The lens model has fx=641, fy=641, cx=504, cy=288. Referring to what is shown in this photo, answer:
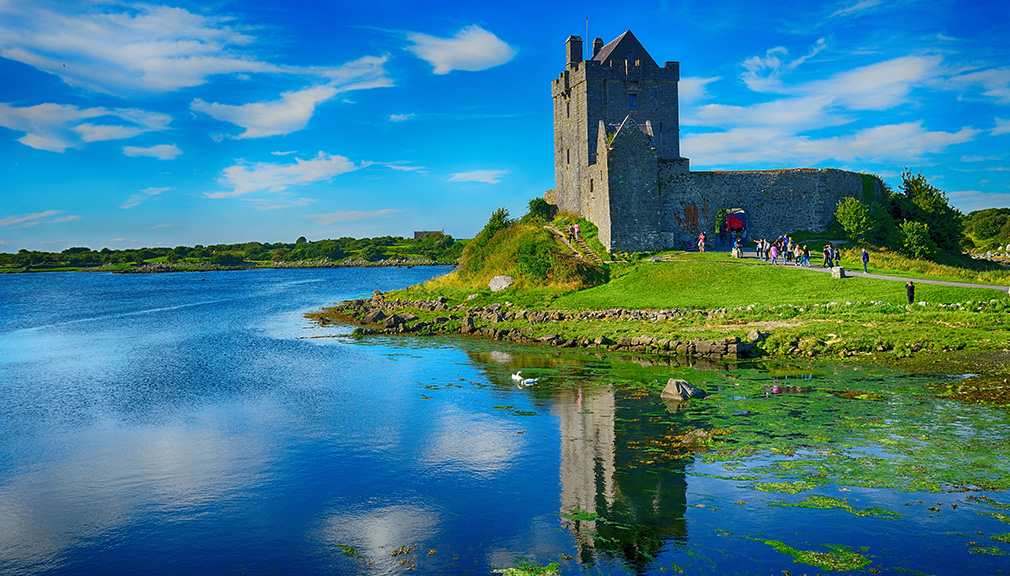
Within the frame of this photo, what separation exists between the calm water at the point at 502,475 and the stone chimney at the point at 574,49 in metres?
37.2

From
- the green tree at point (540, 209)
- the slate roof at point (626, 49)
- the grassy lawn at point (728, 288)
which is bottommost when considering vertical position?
the grassy lawn at point (728, 288)

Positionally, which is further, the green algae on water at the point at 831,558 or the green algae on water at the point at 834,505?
the green algae on water at the point at 834,505

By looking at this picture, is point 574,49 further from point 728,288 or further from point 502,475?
point 502,475

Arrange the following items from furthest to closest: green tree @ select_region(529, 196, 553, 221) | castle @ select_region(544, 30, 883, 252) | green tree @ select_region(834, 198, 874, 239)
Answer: green tree @ select_region(529, 196, 553, 221)
castle @ select_region(544, 30, 883, 252)
green tree @ select_region(834, 198, 874, 239)

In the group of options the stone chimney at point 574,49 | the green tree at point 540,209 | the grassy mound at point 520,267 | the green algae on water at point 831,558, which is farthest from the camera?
the green tree at point 540,209

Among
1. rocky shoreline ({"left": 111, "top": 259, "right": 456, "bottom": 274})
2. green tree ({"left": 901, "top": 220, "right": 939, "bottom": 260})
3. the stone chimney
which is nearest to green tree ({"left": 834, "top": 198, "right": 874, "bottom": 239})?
green tree ({"left": 901, "top": 220, "right": 939, "bottom": 260})

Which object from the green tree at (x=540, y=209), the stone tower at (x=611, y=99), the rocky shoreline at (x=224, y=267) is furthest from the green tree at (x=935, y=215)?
the rocky shoreline at (x=224, y=267)

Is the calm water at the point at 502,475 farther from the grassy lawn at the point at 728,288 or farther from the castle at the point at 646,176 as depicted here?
the castle at the point at 646,176

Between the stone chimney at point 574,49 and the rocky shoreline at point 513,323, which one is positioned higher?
the stone chimney at point 574,49

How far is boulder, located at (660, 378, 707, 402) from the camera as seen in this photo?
19953 mm

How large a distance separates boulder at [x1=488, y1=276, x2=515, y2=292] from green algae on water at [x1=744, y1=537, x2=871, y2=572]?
126ft

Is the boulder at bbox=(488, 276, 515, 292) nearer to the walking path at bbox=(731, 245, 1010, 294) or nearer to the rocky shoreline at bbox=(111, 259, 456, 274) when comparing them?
the walking path at bbox=(731, 245, 1010, 294)

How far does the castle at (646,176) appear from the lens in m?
48.2

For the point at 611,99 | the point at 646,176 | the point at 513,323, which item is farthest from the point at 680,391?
the point at 611,99
